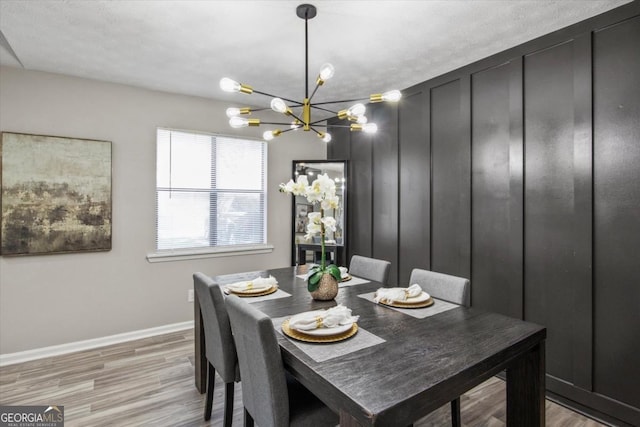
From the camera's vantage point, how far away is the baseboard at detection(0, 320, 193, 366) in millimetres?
2877

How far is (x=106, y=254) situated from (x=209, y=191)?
3.94 ft

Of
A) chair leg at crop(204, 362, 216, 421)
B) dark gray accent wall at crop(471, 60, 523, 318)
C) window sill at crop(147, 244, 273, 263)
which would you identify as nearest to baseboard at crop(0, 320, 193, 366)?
window sill at crop(147, 244, 273, 263)

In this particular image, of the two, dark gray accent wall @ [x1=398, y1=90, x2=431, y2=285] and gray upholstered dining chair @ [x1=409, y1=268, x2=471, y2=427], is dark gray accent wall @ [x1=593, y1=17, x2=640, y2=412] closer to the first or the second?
gray upholstered dining chair @ [x1=409, y1=268, x2=471, y2=427]

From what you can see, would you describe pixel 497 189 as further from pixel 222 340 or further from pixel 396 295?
pixel 222 340

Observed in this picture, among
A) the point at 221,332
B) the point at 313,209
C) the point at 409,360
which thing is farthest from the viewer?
the point at 313,209

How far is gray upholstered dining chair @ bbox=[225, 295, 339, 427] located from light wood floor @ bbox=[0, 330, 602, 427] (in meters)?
0.83

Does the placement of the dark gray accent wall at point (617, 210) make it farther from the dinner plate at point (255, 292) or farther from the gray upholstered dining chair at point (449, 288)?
the dinner plate at point (255, 292)

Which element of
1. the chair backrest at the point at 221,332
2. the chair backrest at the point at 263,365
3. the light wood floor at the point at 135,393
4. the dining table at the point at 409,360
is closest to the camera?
the dining table at the point at 409,360

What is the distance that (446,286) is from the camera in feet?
6.88

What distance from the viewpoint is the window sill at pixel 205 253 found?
3496 mm

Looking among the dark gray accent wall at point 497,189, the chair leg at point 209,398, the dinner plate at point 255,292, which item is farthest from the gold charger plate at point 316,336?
the dark gray accent wall at point 497,189

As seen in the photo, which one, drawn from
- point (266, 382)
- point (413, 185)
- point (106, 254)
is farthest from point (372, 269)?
point (106, 254)

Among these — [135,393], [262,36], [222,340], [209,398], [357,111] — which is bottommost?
[135,393]

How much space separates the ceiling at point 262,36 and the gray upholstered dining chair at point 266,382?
1793 mm
